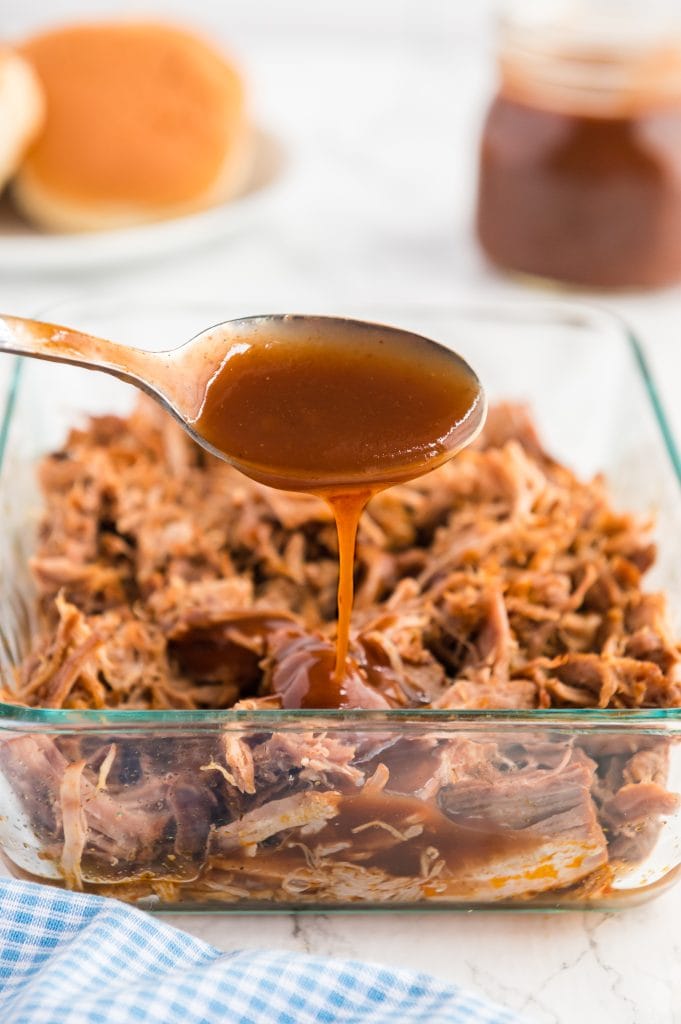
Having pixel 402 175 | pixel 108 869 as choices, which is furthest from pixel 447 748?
pixel 402 175

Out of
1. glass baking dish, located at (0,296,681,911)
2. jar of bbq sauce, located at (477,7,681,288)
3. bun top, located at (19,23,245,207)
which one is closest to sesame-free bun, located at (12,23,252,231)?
bun top, located at (19,23,245,207)

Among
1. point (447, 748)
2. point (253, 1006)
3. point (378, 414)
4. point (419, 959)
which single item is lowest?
point (419, 959)

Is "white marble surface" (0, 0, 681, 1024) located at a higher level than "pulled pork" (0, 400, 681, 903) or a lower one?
lower

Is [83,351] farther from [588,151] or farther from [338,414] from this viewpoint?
[588,151]

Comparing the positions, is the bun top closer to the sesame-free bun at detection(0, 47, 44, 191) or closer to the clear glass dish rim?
the sesame-free bun at detection(0, 47, 44, 191)

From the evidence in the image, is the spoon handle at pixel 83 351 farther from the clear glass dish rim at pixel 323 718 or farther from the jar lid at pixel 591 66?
the jar lid at pixel 591 66

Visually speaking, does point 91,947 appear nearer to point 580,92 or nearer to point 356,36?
point 580,92

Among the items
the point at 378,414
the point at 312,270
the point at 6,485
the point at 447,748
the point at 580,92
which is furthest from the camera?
the point at 312,270

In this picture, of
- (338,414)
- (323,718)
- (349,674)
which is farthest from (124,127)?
(323,718)
